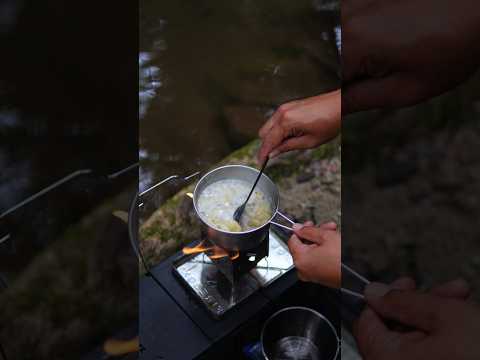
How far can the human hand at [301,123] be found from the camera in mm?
1143

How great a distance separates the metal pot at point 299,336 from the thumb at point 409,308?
16.2 inches

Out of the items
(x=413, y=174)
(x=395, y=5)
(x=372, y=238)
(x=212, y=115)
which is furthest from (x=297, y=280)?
(x=212, y=115)

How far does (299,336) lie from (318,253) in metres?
0.28

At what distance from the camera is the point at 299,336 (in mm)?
1172

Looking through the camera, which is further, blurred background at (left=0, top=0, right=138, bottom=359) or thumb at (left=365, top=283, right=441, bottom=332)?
blurred background at (left=0, top=0, right=138, bottom=359)

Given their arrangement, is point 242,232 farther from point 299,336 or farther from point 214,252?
point 299,336

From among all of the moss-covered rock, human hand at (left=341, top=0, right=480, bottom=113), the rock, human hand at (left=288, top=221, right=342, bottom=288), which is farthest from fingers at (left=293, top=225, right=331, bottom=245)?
the rock

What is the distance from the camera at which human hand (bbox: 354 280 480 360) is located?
1.94 ft

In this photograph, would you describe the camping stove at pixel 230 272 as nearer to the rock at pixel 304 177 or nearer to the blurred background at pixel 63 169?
the blurred background at pixel 63 169

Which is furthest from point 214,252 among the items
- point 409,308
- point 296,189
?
point 296,189

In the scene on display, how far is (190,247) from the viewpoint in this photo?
1105 mm

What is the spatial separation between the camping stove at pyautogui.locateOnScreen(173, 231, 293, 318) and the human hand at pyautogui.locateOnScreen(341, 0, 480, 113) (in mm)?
368

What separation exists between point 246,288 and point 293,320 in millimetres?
158

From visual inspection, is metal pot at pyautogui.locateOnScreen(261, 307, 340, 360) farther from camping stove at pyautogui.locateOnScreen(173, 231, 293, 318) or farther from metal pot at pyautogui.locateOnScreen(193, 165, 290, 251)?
metal pot at pyautogui.locateOnScreen(193, 165, 290, 251)
